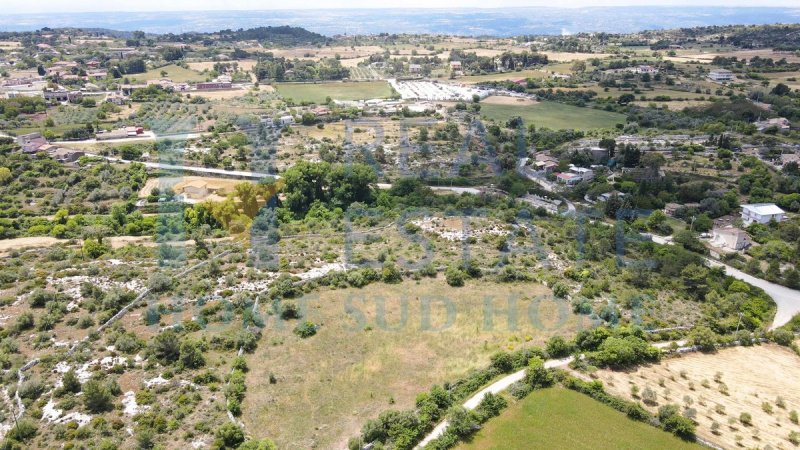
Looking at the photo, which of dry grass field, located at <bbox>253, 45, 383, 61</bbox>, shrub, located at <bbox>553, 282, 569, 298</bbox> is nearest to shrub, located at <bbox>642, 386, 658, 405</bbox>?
shrub, located at <bbox>553, 282, 569, 298</bbox>

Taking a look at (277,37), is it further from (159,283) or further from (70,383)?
(70,383)

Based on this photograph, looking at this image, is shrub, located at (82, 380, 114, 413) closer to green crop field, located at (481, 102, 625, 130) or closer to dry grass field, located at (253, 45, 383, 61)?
green crop field, located at (481, 102, 625, 130)

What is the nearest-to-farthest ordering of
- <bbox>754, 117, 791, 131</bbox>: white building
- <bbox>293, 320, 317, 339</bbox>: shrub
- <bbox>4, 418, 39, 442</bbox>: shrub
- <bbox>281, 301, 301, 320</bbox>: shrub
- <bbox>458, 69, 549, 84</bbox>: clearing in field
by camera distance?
<bbox>4, 418, 39, 442</bbox>: shrub
<bbox>293, 320, 317, 339</bbox>: shrub
<bbox>281, 301, 301, 320</bbox>: shrub
<bbox>754, 117, 791, 131</bbox>: white building
<bbox>458, 69, 549, 84</bbox>: clearing in field

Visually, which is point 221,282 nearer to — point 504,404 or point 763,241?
point 504,404

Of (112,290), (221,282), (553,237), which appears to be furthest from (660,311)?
(112,290)

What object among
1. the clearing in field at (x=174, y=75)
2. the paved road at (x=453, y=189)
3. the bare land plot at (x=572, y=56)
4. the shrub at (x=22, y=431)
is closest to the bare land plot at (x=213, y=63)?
the clearing in field at (x=174, y=75)

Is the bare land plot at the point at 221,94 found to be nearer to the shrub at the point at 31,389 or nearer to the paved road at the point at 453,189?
the paved road at the point at 453,189

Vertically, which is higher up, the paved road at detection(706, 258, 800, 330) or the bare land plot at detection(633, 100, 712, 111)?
the bare land plot at detection(633, 100, 712, 111)
